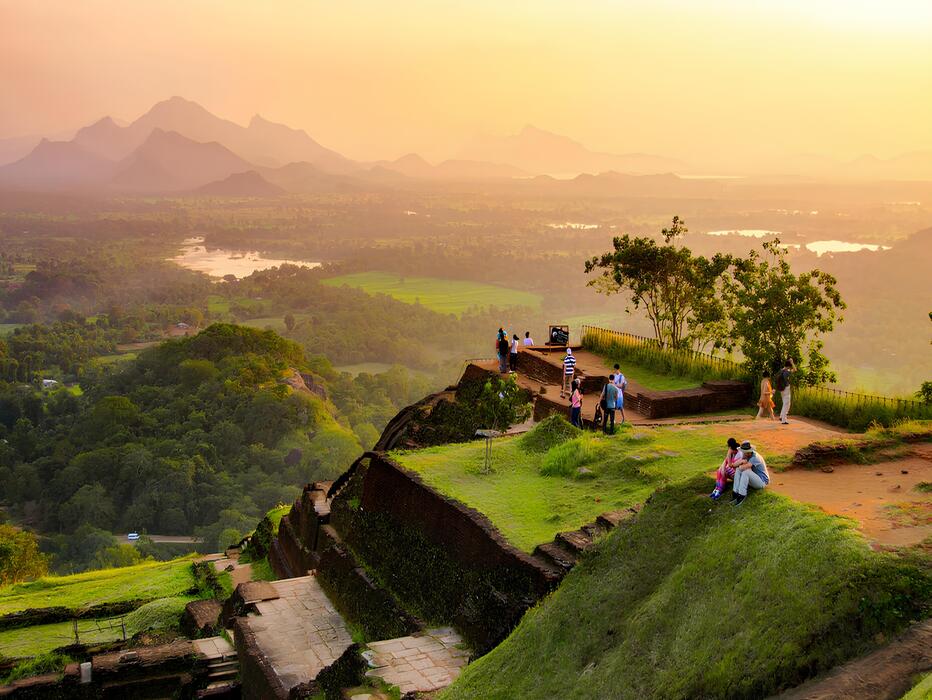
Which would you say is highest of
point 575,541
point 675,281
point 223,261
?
point 675,281

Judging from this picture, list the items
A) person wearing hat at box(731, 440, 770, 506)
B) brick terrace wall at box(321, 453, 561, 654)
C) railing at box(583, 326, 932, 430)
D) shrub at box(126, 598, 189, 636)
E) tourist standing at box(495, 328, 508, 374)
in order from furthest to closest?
tourist standing at box(495, 328, 508, 374), shrub at box(126, 598, 189, 636), railing at box(583, 326, 932, 430), brick terrace wall at box(321, 453, 561, 654), person wearing hat at box(731, 440, 770, 506)

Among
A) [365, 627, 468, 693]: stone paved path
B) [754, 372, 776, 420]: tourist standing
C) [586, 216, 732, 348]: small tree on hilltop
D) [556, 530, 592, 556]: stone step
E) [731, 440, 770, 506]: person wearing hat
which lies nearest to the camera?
Result: [731, 440, 770, 506]: person wearing hat

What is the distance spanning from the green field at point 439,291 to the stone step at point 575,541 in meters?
92.5

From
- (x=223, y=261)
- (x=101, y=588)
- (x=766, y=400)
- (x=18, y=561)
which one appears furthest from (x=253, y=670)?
(x=223, y=261)

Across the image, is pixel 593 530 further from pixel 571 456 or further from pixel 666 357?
pixel 666 357

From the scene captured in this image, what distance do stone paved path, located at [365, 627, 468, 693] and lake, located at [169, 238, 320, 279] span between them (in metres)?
131

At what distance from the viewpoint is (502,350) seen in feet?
68.2

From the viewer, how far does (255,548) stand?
70.6 feet

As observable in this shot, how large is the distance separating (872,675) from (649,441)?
7.23m

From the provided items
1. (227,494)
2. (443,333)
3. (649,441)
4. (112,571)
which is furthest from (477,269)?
(649,441)

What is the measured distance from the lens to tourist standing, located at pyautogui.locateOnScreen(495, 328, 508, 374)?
67.7 feet

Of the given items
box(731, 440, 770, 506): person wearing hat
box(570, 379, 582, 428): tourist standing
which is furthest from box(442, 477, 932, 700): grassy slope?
box(570, 379, 582, 428): tourist standing

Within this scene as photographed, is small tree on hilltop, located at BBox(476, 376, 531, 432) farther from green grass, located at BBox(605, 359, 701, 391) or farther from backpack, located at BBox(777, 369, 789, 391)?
green grass, located at BBox(605, 359, 701, 391)

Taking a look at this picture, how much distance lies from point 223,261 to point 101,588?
5445 inches
